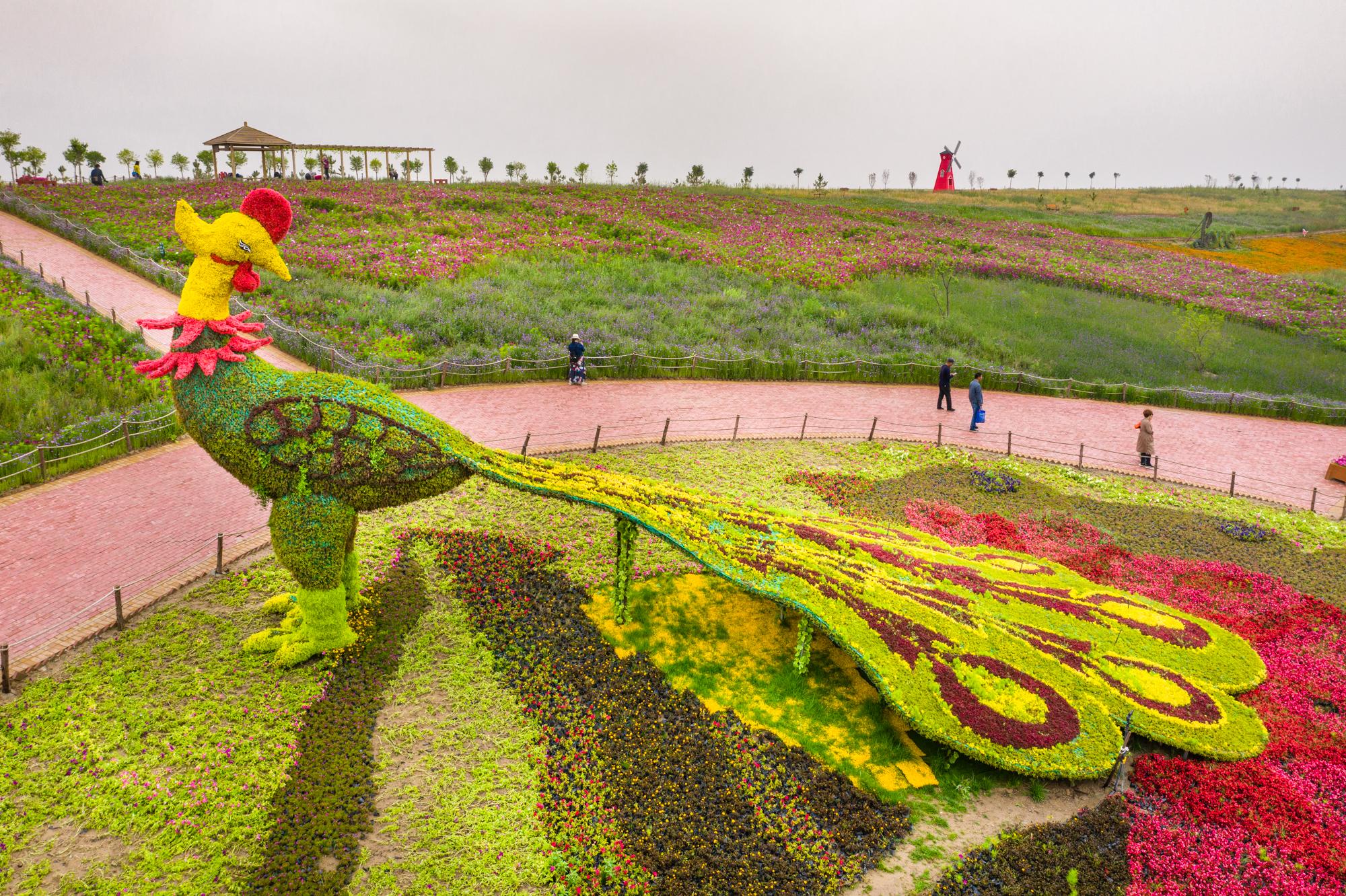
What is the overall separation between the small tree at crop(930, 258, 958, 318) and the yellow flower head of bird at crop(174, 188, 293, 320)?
23085mm

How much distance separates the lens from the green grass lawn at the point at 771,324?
20.0m

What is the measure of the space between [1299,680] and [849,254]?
86.9ft

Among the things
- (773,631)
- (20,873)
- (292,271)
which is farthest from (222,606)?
(292,271)

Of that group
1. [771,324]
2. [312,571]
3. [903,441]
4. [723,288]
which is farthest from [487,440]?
[723,288]

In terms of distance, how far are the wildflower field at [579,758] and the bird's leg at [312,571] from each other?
0.24 metres

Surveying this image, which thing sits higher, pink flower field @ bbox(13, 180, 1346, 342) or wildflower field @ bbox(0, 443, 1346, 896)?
pink flower field @ bbox(13, 180, 1346, 342)

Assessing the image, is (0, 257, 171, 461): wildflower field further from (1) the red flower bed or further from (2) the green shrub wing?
(1) the red flower bed

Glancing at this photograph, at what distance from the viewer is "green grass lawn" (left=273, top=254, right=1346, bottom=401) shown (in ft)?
65.6

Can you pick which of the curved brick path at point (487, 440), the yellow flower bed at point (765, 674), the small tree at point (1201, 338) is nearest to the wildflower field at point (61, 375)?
the curved brick path at point (487, 440)

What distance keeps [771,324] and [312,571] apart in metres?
18.3

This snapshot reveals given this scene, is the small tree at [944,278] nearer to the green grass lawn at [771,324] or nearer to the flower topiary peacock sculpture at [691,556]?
the green grass lawn at [771,324]

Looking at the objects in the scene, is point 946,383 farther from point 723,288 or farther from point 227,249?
point 227,249

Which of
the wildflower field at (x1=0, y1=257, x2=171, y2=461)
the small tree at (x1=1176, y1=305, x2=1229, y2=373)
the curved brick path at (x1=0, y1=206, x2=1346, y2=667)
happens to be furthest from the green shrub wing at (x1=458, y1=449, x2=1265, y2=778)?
the small tree at (x1=1176, y1=305, x2=1229, y2=373)

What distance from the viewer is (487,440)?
45.7ft
